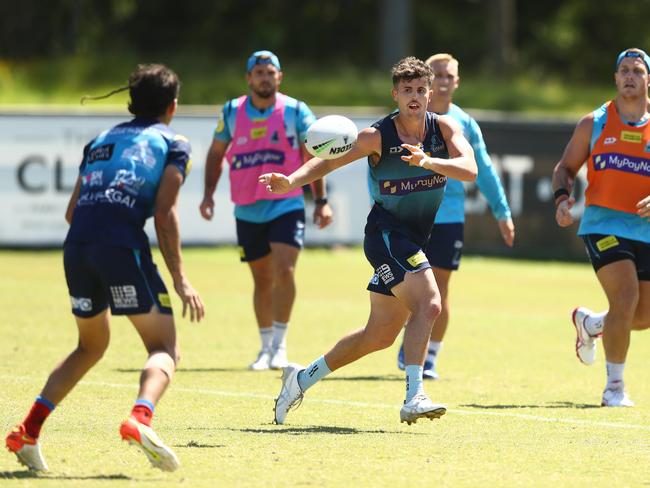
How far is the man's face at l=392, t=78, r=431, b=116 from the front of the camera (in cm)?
846

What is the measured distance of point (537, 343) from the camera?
1348cm

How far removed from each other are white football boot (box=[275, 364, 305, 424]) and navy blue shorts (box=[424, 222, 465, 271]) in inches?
100

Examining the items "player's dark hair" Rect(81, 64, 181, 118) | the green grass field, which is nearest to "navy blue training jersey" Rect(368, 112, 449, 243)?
the green grass field

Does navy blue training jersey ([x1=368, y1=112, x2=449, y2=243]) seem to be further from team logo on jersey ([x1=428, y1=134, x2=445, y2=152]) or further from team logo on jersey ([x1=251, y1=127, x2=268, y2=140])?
team logo on jersey ([x1=251, y1=127, x2=268, y2=140])

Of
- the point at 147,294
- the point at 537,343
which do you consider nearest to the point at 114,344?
the point at 537,343

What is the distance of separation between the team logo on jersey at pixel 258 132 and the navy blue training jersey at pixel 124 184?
462 cm

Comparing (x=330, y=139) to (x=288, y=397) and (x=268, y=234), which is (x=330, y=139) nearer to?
(x=288, y=397)

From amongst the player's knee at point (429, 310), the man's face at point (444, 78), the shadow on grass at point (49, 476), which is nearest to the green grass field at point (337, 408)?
the shadow on grass at point (49, 476)

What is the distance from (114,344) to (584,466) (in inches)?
250

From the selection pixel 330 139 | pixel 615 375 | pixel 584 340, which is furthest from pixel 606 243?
pixel 330 139

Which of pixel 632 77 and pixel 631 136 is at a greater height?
pixel 632 77

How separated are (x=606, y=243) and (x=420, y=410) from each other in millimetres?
2449

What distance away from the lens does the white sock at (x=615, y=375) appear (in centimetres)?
971

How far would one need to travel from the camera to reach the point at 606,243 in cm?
974
